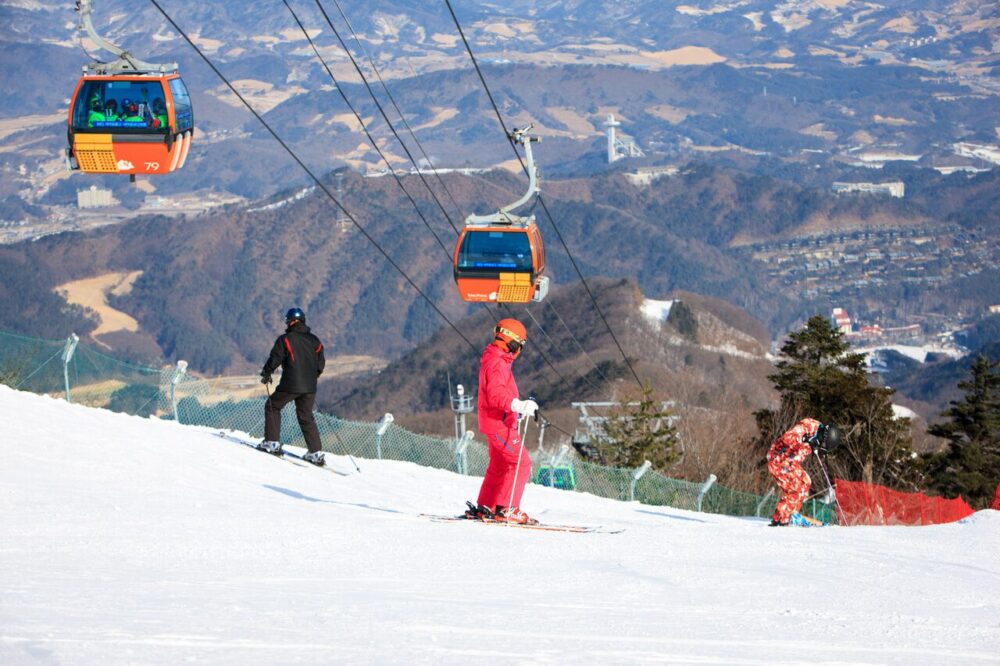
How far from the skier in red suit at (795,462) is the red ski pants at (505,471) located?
2670 mm

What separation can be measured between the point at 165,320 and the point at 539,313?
227ft

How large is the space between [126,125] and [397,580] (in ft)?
29.3

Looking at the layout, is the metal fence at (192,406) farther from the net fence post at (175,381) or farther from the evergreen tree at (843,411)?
the evergreen tree at (843,411)

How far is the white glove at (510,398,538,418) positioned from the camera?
10430 millimetres

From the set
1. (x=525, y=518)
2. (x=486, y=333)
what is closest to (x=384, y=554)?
(x=525, y=518)

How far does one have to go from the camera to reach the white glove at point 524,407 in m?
10.4

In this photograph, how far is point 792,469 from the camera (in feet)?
41.6

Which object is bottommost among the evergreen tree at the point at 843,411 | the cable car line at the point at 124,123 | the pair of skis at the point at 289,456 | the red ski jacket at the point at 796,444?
the evergreen tree at the point at 843,411

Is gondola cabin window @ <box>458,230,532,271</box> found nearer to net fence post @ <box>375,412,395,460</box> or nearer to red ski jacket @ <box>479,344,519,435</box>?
net fence post @ <box>375,412,395,460</box>

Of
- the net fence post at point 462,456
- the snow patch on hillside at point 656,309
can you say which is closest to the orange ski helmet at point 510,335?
the net fence post at point 462,456

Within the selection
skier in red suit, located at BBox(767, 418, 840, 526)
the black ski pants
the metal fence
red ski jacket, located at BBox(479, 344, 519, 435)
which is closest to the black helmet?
skier in red suit, located at BBox(767, 418, 840, 526)

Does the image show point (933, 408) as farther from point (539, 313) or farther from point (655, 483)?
point (655, 483)

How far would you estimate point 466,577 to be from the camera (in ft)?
26.6

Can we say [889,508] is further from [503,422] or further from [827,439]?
[503,422]
